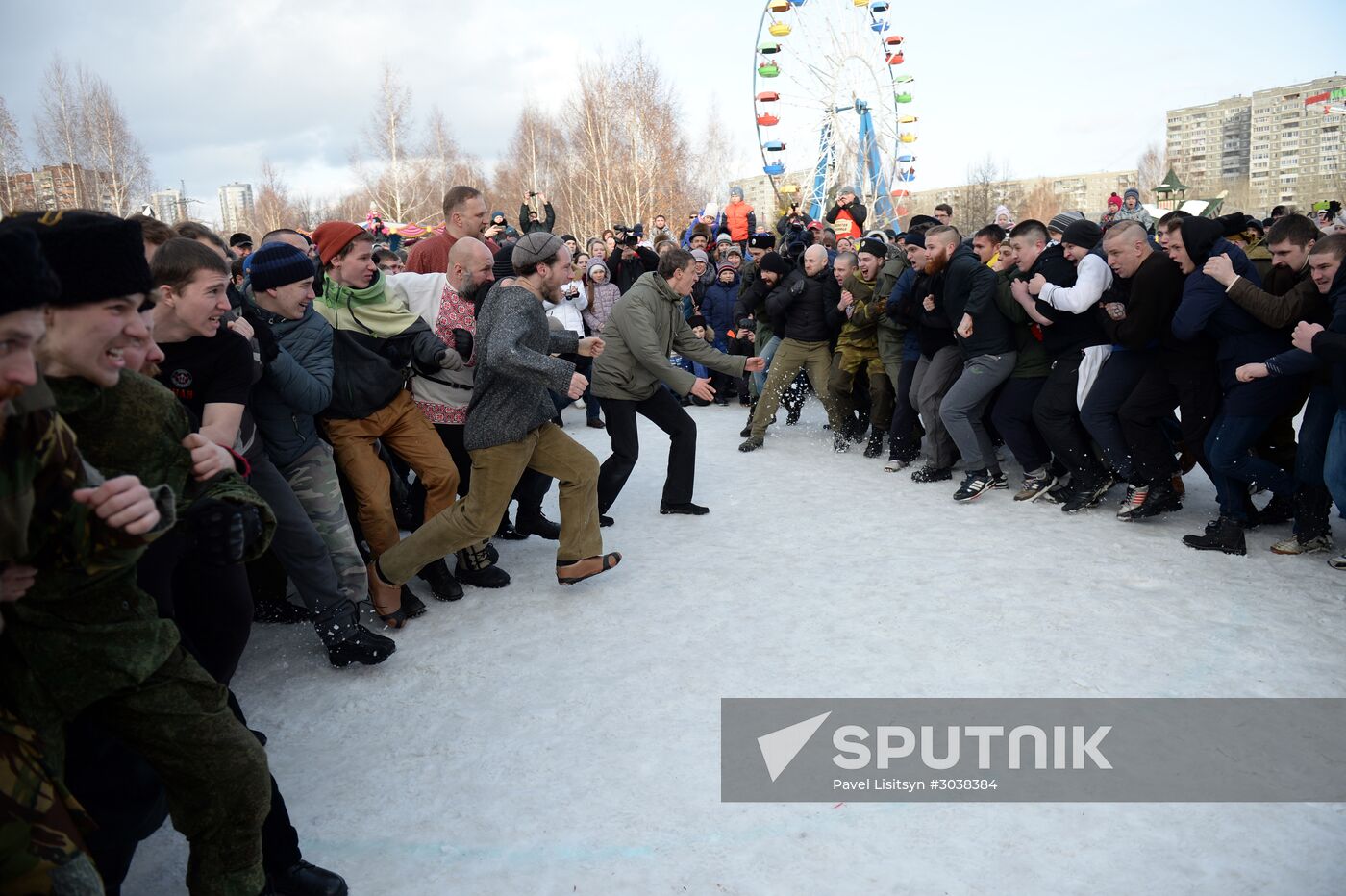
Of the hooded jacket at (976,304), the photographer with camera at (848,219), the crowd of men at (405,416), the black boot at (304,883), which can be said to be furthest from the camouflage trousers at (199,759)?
the photographer with camera at (848,219)

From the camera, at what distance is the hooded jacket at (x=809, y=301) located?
773 centimetres

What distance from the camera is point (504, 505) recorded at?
4152 mm

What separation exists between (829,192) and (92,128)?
2821 cm

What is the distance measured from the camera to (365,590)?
390 centimetres

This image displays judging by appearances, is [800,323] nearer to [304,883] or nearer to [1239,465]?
[1239,465]

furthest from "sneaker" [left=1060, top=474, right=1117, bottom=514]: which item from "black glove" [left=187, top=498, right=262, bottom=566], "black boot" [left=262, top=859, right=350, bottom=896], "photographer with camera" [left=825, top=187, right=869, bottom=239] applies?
"photographer with camera" [left=825, top=187, right=869, bottom=239]

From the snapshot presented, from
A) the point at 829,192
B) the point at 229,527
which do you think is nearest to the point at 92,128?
the point at 829,192

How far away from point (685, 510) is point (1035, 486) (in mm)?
2411

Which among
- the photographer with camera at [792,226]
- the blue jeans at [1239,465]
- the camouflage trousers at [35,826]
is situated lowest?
the blue jeans at [1239,465]

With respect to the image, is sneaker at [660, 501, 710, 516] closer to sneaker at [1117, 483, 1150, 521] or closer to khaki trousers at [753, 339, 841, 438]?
khaki trousers at [753, 339, 841, 438]

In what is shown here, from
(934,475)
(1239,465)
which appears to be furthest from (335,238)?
(1239,465)

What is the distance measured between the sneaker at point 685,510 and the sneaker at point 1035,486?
7.07 ft

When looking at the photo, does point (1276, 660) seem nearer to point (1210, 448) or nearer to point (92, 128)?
point (1210, 448)

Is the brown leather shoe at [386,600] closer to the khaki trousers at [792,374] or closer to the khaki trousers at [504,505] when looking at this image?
the khaki trousers at [504,505]
